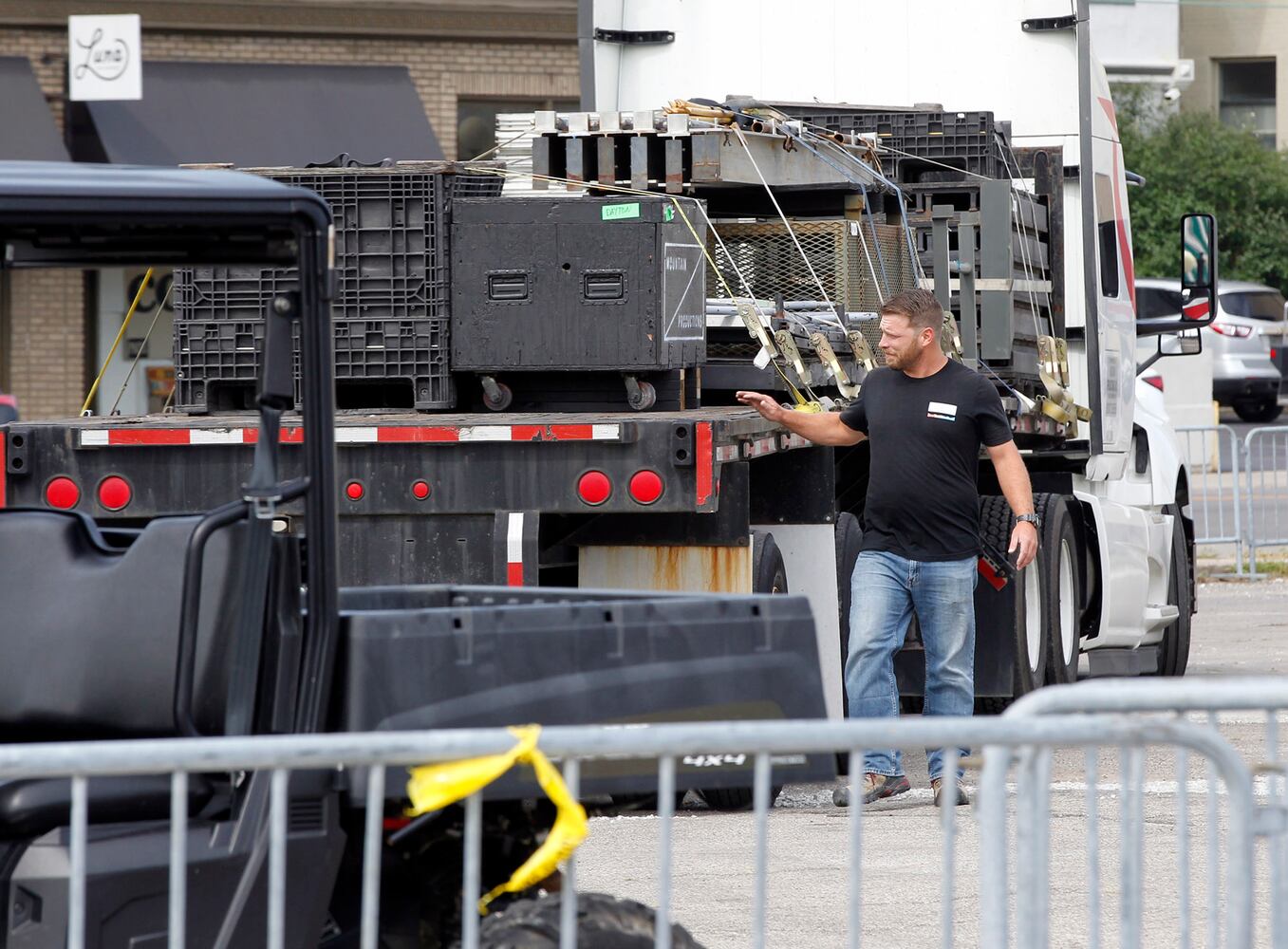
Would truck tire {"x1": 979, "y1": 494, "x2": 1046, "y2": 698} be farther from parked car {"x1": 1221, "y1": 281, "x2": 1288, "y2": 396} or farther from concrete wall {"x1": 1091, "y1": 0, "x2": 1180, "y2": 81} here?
concrete wall {"x1": 1091, "y1": 0, "x2": 1180, "y2": 81}

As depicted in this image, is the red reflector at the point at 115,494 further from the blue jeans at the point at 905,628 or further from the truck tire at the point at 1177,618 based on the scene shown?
the truck tire at the point at 1177,618

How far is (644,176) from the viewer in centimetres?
787

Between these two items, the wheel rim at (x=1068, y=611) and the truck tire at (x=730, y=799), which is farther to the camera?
the wheel rim at (x=1068, y=611)

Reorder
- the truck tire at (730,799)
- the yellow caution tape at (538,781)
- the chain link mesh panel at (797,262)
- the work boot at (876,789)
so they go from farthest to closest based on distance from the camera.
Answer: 1. the chain link mesh panel at (797,262)
2. the work boot at (876,789)
3. the truck tire at (730,799)
4. the yellow caution tape at (538,781)

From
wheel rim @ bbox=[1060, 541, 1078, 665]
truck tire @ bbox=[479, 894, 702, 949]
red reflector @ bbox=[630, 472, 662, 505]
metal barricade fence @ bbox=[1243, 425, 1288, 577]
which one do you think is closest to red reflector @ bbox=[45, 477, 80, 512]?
red reflector @ bbox=[630, 472, 662, 505]

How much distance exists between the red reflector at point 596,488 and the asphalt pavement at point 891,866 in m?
1.18

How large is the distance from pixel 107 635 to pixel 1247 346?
26.9m

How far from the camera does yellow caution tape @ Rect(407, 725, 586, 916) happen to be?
3.05m

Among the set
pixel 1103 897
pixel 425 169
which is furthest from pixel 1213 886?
pixel 425 169

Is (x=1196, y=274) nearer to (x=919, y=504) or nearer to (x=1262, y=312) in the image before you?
(x=919, y=504)

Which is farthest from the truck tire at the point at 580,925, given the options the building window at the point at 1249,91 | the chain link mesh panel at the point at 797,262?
the building window at the point at 1249,91

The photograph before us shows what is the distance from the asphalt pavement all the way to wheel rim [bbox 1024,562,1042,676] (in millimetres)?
A: 902

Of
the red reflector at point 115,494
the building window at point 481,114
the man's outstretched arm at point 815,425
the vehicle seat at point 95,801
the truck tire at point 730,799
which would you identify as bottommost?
the truck tire at point 730,799

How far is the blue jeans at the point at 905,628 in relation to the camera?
7.49 meters
